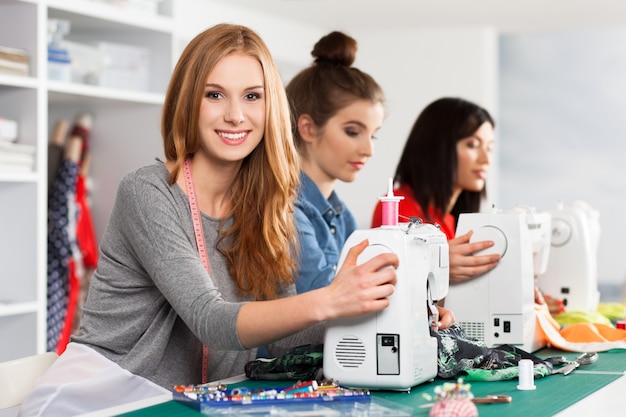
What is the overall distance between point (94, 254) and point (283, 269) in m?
2.64

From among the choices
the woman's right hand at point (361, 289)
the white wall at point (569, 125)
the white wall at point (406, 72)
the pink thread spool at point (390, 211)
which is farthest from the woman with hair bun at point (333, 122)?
the white wall at point (569, 125)

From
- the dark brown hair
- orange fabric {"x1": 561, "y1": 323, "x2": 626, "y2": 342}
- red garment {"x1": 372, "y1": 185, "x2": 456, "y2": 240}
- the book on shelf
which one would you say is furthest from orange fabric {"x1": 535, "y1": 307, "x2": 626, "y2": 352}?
the book on shelf

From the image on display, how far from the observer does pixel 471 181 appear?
3455 millimetres

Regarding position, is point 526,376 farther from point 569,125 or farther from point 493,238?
point 569,125

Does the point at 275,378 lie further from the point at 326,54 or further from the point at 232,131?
the point at 326,54

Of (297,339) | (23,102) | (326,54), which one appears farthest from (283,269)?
(23,102)

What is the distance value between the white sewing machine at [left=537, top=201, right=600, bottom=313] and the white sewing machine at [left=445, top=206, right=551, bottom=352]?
2.03ft

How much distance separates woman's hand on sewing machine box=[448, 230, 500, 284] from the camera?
239cm

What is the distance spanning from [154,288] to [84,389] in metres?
0.31

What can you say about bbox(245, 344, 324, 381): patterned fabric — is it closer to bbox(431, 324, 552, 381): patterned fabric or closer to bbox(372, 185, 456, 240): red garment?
bbox(431, 324, 552, 381): patterned fabric

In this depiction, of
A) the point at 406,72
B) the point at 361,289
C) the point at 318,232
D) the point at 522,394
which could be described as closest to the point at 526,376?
the point at 522,394

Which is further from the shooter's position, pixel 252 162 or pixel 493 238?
pixel 493 238

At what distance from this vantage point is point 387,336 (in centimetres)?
184

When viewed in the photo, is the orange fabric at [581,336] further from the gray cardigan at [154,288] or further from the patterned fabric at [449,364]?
the gray cardigan at [154,288]
